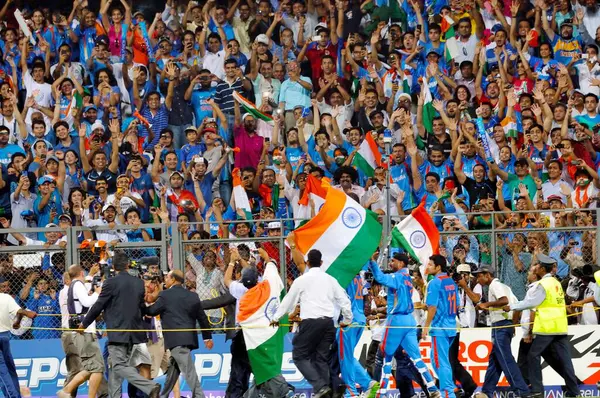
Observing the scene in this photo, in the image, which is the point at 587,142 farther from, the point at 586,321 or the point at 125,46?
the point at 125,46

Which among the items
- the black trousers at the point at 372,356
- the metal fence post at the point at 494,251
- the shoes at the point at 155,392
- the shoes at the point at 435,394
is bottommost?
the shoes at the point at 435,394

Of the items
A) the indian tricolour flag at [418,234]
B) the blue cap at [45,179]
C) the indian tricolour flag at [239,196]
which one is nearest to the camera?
the indian tricolour flag at [418,234]

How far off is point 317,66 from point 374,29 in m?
1.34

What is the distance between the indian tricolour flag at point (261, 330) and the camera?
1772cm

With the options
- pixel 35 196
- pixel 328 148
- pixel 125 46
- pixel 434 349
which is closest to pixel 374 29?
pixel 328 148

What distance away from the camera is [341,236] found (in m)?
18.6

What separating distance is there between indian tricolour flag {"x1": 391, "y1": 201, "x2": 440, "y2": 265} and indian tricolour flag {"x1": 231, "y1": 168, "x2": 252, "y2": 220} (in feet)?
12.6

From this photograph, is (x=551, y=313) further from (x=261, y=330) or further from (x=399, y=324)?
(x=261, y=330)

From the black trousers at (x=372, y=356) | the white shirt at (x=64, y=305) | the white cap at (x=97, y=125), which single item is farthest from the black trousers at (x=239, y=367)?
the white cap at (x=97, y=125)

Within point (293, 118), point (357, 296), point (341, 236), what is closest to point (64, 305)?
point (341, 236)

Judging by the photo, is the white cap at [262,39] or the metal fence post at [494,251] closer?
the metal fence post at [494,251]

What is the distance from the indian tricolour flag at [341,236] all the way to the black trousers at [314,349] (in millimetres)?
1478

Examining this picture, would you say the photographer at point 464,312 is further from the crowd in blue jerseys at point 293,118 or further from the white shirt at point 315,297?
the white shirt at point 315,297

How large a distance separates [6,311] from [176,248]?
3046 millimetres
